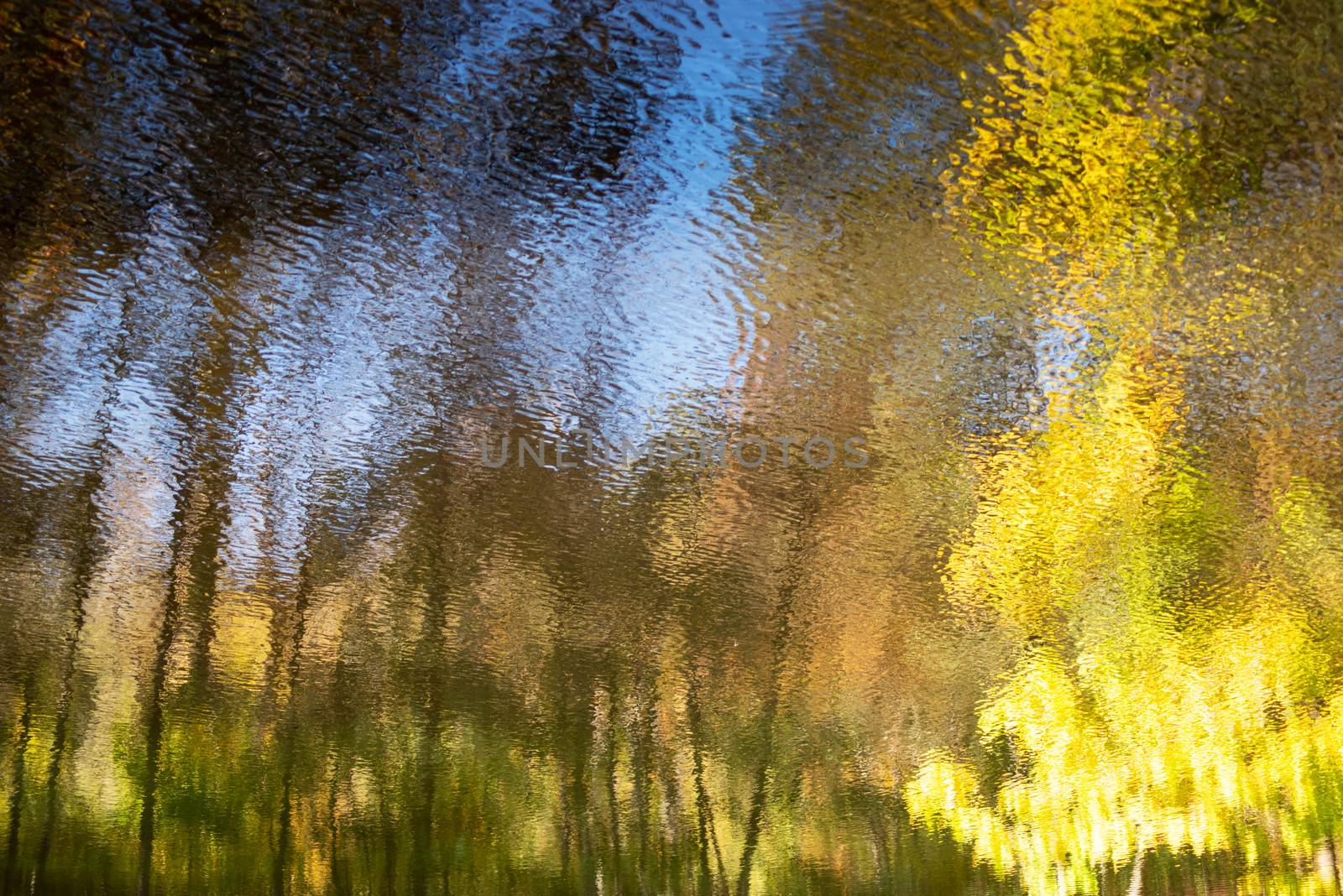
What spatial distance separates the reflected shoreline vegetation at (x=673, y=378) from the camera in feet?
10.1

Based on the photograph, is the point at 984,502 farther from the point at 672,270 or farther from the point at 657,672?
the point at 657,672

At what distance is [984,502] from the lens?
5625 mm

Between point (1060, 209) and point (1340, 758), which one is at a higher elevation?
point (1060, 209)

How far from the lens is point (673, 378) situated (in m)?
4.62

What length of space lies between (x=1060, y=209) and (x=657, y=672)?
18.4 ft

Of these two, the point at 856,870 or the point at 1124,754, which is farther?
the point at 856,870

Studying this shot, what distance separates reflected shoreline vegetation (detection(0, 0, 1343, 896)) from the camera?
308 cm

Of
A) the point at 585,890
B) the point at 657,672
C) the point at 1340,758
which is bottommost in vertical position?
the point at 585,890

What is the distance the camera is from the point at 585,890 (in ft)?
54.4

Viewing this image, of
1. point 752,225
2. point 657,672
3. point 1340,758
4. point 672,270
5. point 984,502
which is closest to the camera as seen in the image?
point 752,225

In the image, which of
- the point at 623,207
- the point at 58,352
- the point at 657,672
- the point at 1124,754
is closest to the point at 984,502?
the point at 623,207

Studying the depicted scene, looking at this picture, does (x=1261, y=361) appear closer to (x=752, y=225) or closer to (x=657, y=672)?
(x=752, y=225)

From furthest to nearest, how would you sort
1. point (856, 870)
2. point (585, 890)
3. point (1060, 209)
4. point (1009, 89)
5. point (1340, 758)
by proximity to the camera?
point (585, 890) < point (856, 870) < point (1340, 758) < point (1060, 209) < point (1009, 89)

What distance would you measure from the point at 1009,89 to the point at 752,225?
95 cm
